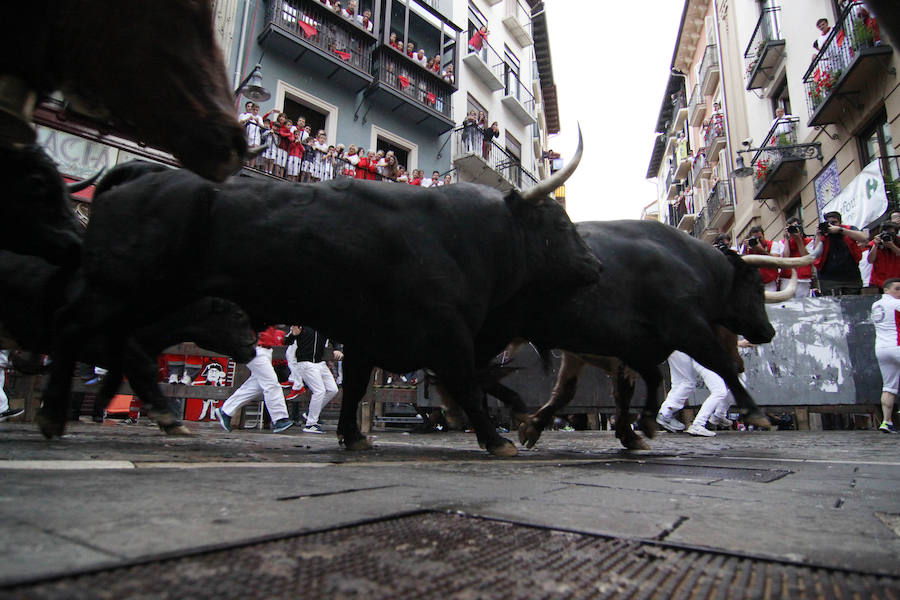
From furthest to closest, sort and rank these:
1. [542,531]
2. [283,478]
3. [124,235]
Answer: [124,235] → [283,478] → [542,531]

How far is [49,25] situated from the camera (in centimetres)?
187

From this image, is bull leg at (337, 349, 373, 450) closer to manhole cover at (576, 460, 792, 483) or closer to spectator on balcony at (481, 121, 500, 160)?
manhole cover at (576, 460, 792, 483)

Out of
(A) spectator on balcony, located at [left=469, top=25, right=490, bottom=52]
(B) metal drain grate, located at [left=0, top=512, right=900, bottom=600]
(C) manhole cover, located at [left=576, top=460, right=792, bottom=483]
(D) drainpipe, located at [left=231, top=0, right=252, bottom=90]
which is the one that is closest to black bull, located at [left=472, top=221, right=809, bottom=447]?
(C) manhole cover, located at [left=576, top=460, right=792, bottom=483]

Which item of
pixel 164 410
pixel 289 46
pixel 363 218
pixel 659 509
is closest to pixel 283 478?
pixel 659 509

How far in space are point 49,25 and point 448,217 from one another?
245 cm

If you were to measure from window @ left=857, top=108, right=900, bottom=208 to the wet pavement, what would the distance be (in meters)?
11.6

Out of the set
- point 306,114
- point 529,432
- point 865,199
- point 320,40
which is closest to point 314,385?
point 529,432

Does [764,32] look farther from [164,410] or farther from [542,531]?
[542,531]

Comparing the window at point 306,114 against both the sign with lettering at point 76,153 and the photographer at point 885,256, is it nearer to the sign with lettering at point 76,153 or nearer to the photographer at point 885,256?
the sign with lettering at point 76,153

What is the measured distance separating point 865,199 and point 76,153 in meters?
17.2

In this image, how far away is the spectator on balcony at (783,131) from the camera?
1784 cm

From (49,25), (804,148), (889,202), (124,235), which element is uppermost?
(804,148)

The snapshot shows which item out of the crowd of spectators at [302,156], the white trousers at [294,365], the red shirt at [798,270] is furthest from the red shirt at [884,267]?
the crowd of spectators at [302,156]

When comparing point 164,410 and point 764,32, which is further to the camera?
point 764,32
